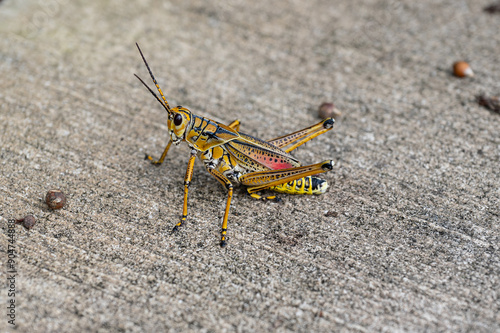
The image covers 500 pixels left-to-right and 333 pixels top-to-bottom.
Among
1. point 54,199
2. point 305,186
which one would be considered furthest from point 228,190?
point 54,199

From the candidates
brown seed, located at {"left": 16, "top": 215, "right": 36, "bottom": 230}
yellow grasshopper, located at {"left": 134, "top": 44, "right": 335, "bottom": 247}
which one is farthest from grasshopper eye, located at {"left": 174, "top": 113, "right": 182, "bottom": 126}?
brown seed, located at {"left": 16, "top": 215, "right": 36, "bottom": 230}

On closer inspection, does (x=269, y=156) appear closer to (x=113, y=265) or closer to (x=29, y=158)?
(x=113, y=265)

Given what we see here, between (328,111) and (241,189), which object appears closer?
(241,189)

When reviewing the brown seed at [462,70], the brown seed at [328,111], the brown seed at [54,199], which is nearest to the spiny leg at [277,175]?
the brown seed at [328,111]

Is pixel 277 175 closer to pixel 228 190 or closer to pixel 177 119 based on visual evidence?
pixel 228 190

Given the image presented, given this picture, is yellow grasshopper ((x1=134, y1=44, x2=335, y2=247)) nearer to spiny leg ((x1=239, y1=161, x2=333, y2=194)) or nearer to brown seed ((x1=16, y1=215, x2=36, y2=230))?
spiny leg ((x1=239, y1=161, x2=333, y2=194))

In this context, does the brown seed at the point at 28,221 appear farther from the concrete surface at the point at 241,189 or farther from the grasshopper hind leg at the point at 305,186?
the grasshopper hind leg at the point at 305,186

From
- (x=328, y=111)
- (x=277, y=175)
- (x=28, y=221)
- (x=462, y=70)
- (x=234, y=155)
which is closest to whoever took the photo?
(x=28, y=221)
